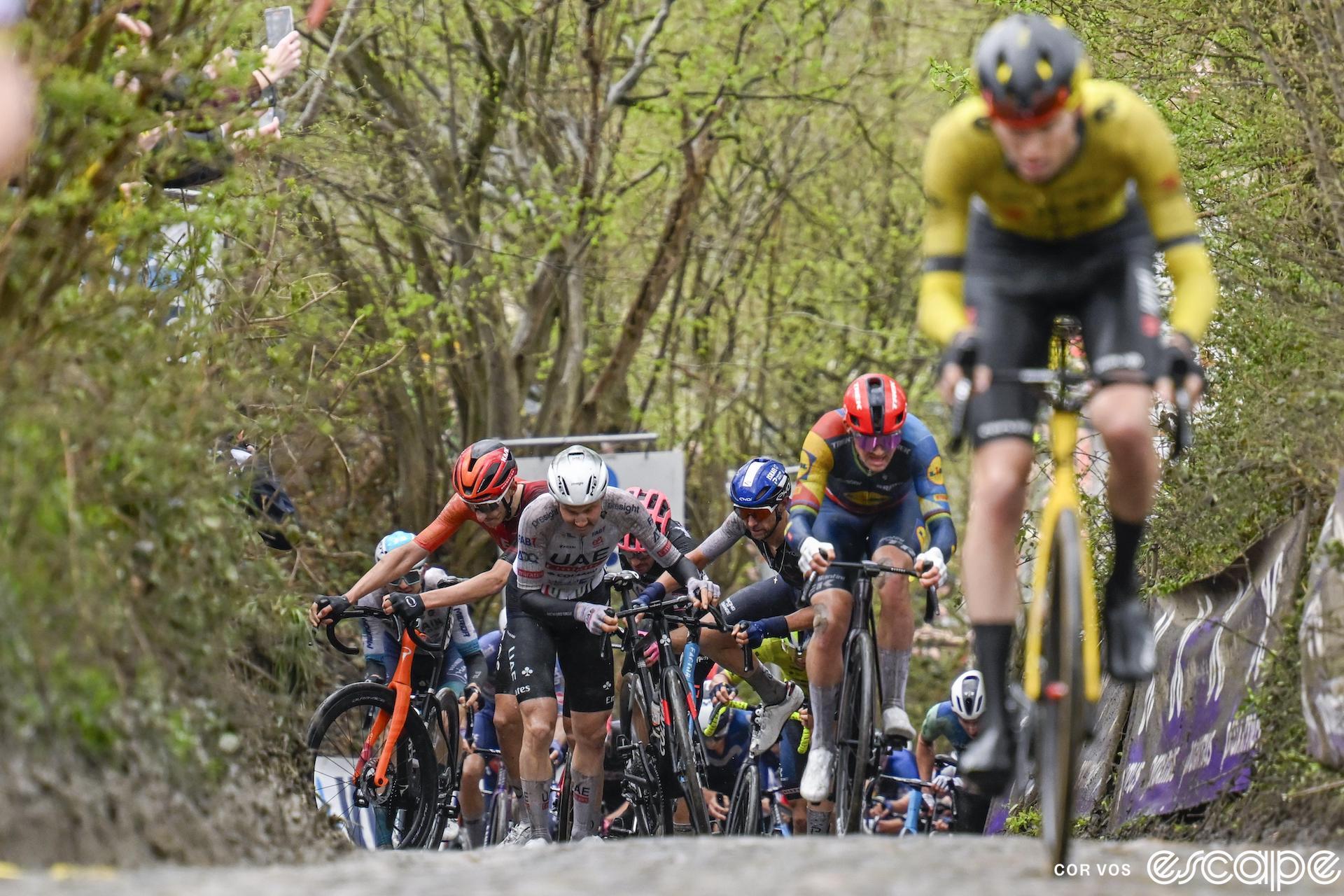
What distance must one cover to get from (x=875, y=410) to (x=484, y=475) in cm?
297

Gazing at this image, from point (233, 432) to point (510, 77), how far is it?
12.5m

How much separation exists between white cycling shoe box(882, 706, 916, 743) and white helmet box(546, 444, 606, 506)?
A: 84.4 inches

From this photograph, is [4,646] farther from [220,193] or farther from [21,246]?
[220,193]

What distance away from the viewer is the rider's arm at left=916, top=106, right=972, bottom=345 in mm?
5949

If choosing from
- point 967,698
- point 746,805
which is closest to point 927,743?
point 967,698

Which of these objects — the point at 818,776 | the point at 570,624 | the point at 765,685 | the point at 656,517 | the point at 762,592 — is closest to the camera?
the point at 818,776

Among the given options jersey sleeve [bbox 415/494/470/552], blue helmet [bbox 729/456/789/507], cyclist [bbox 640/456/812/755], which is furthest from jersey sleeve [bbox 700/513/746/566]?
jersey sleeve [bbox 415/494/470/552]

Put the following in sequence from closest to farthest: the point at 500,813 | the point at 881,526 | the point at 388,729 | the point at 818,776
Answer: the point at 818,776 < the point at 881,526 < the point at 388,729 < the point at 500,813

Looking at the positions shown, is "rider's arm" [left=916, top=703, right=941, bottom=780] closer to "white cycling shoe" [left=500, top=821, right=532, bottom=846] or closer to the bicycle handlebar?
"white cycling shoe" [left=500, top=821, right=532, bottom=846]

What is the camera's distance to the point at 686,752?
10.1m

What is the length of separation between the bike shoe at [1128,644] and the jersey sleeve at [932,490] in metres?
3.08

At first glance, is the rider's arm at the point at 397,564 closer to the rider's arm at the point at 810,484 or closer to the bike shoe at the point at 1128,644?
the rider's arm at the point at 810,484

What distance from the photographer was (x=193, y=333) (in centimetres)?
729

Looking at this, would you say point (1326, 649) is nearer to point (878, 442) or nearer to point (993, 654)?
point (993, 654)
